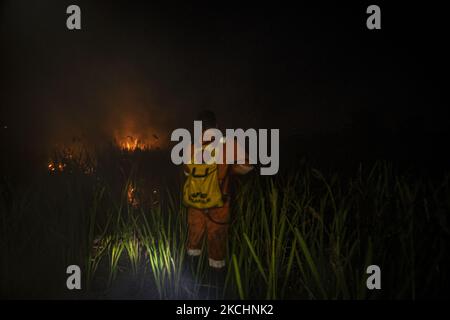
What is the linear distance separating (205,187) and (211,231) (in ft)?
Result: 1.07

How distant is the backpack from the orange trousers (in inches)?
3.0

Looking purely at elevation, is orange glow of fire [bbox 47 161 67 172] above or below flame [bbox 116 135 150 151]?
below

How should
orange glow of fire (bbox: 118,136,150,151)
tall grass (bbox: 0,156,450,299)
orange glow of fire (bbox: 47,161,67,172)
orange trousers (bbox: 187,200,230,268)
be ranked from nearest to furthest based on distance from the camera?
tall grass (bbox: 0,156,450,299), orange trousers (bbox: 187,200,230,268), orange glow of fire (bbox: 118,136,150,151), orange glow of fire (bbox: 47,161,67,172)

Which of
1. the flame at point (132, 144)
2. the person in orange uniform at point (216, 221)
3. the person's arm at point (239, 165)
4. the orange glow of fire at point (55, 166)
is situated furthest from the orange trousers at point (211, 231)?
the orange glow of fire at point (55, 166)

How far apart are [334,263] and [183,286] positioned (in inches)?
38.4

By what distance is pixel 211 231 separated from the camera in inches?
94.9

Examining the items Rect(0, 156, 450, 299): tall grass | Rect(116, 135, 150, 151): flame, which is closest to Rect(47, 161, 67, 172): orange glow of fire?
Rect(0, 156, 450, 299): tall grass

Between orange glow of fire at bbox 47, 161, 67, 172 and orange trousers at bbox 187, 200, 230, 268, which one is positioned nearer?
orange trousers at bbox 187, 200, 230, 268

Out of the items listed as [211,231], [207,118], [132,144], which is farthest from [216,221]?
[132,144]

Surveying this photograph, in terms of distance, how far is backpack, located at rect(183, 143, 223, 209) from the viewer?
2385 mm

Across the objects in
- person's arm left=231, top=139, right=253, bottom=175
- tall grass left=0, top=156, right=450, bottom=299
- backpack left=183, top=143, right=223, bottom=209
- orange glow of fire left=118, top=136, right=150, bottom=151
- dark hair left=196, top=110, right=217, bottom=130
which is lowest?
tall grass left=0, top=156, right=450, bottom=299

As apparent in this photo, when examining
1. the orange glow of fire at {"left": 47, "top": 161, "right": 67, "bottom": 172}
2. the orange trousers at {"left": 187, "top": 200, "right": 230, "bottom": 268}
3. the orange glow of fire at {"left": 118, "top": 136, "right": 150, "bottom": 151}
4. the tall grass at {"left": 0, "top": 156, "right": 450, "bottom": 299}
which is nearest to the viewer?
the tall grass at {"left": 0, "top": 156, "right": 450, "bottom": 299}

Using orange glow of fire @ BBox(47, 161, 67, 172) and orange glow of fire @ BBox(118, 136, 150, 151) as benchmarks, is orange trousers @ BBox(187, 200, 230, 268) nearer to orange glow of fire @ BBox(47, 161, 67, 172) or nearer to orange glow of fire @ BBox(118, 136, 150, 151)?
orange glow of fire @ BBox(118, 136, 150, 151)

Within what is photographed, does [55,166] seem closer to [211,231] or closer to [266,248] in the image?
[211,231]
